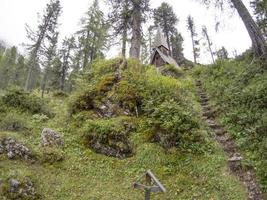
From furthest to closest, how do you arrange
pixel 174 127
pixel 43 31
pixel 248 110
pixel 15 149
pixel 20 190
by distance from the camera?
pixel 43 31 → pixel 248 110 → pixel 174 127 → pixel 15 149 → pixel 20 190

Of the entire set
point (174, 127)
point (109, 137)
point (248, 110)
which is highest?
point (248, 110)

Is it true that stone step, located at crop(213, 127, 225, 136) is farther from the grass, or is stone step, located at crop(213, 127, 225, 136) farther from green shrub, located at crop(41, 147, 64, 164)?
green shrub, located at crop(41, 147, 64, 164)

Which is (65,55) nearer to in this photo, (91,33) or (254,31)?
(91,33)

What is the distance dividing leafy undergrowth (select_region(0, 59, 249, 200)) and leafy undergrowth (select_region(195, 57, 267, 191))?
858 mm

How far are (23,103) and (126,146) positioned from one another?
7358 mm

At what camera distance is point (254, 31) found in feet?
45.1

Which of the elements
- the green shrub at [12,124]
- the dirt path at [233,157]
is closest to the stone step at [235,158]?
the dirt path at [233,157]

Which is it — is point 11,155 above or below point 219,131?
below

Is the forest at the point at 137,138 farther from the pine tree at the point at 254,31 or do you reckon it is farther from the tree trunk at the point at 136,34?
the tree trunk at the point at 136,34

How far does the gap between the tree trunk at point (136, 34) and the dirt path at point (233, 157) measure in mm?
6324

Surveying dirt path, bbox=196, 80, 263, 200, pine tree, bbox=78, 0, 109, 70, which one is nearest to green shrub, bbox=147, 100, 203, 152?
dirt path, bbox=196, 80, 263, 200

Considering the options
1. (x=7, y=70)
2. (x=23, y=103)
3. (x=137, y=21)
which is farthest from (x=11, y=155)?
(x=7, y=70)

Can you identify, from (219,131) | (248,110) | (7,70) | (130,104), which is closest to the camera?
(248,110)

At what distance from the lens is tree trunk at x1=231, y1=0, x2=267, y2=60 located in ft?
44.5
